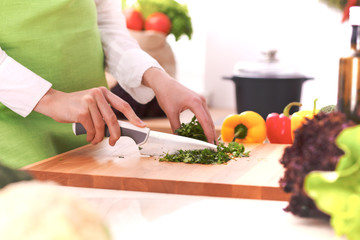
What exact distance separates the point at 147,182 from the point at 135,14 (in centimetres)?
212

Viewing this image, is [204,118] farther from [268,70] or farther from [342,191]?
[268,70]

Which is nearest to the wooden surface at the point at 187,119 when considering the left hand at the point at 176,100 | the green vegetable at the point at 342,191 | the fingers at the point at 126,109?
the left hand at the point at 176,100

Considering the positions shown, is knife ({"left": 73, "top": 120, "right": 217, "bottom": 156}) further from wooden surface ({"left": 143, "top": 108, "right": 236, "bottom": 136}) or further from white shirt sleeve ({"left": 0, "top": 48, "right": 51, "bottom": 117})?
wooden surface ({"left": 143, "top": 108, "right": 236, "bottom": 136})

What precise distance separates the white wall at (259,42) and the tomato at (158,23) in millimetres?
548

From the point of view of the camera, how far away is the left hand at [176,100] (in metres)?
1.34

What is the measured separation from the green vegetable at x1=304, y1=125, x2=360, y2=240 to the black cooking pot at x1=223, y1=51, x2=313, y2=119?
1.80m

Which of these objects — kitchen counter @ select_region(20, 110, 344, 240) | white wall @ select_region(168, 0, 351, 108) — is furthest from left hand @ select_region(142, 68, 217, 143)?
white wall @ select_region(168, 0, 351, 108)

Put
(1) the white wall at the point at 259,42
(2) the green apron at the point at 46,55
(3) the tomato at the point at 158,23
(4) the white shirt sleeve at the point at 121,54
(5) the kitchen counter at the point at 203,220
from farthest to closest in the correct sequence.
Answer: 1. (1) the white wall at the point at 259,42
2. (3) the tomato at the point at 158,23
3. (4) the white shirt sleeve at the point at 121,54
4. (2) the green apron at the point at 46,55
5. (5) the kitchen counter at the point at 203,220

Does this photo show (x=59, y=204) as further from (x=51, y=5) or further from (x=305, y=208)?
(x=51, y=5)

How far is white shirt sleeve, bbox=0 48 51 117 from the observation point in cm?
119

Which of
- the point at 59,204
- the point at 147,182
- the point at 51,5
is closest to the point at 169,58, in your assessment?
the point at 51,5

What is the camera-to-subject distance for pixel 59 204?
441 millimetres

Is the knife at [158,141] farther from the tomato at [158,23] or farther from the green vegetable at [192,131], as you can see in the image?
the tomato at [158,23]

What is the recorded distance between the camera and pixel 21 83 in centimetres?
120
